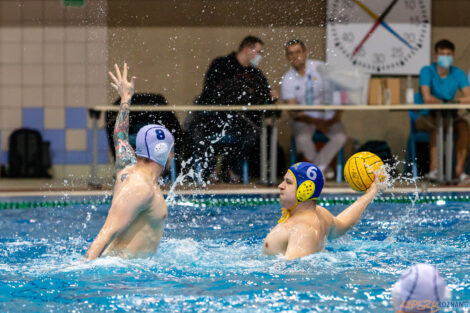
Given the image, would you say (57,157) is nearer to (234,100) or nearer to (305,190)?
(234,100)

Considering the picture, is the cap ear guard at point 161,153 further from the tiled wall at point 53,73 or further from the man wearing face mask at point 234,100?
the tiled wall at point 53,73

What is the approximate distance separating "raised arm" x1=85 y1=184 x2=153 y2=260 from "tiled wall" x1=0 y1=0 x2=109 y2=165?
6113 millimetres

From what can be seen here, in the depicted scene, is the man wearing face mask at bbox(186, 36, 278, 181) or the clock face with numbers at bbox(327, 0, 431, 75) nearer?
the man wearing face mask at bbox(186, 36, 278, 181)

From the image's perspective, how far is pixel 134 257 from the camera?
362 centimetres

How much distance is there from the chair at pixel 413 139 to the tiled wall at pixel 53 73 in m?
3.75

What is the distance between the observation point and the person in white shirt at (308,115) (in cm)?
809

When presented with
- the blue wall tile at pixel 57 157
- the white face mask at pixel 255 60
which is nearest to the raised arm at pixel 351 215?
the white face mask at pixel 255 60

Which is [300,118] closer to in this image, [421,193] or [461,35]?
[421,193]

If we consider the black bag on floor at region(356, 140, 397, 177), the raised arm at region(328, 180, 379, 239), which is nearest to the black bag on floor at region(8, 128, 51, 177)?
the black bag on floor at region(356, 140, 397, 177)

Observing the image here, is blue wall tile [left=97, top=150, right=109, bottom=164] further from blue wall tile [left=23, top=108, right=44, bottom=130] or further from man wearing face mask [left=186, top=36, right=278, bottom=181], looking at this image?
man wearing face mask [left=186, top=36, right=278, bottom=181]

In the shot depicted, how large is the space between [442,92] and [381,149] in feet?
3.37

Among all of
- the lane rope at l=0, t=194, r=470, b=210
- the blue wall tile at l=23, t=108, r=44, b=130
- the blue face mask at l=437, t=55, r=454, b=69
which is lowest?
the lane rope at l=0, t=194, r=470, b=210

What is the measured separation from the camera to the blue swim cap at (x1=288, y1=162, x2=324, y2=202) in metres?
3.74

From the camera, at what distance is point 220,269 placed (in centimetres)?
377
